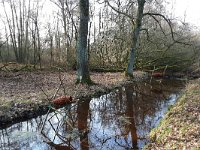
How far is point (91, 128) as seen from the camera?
10539mm

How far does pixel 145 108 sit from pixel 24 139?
7120mm

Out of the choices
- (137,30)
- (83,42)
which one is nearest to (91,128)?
(83,42)

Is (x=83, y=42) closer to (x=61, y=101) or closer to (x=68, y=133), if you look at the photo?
(x=61, y=101)

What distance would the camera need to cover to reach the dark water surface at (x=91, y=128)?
8805 millimetres

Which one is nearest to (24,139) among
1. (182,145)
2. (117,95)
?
(182,145)

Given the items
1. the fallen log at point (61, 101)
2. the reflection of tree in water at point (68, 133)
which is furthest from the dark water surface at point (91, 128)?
the fallen log at point (61, 101)

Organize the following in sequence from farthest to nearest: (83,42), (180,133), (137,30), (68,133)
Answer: (137,30) → (83,42) → (68,133) → (180,133)

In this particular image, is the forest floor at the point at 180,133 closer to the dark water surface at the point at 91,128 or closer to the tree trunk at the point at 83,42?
the dark water surface at the point at 91,128

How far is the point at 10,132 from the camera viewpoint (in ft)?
32.0

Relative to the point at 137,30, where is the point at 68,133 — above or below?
below

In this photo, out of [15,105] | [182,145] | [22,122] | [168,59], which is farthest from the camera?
[168,59]

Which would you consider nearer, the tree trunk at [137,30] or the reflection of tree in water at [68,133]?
the reflection of tree in water at [68,133]

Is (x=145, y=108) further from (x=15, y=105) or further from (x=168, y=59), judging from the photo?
(x=168, y=59)

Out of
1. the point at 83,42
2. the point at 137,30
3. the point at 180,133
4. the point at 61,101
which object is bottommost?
the point at 180,133
